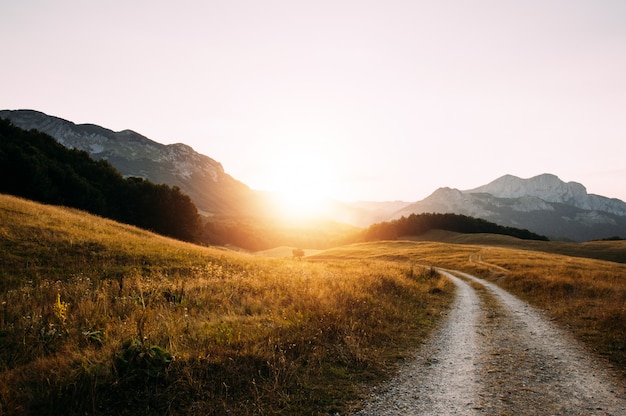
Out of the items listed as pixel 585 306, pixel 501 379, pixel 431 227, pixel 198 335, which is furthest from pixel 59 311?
A: pixel 431 227

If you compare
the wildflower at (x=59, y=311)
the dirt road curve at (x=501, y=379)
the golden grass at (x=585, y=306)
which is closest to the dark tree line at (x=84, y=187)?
the wildflower at (x=59, y=311)

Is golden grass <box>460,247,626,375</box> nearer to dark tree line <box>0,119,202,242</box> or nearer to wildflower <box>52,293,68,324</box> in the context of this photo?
wildflower <box>52,293,68,324</box>

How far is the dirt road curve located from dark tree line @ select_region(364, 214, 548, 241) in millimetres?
130546

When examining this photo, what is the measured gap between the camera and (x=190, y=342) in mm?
7949

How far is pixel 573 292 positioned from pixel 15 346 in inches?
1042

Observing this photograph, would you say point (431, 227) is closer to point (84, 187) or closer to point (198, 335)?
point (84, 187)

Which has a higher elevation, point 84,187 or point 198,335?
point 84,187

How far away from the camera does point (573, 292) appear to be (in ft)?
68.7

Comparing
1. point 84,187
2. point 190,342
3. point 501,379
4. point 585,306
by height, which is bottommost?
point 501,379

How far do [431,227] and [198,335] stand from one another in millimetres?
144515

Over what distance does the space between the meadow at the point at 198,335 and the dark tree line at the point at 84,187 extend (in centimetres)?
4297

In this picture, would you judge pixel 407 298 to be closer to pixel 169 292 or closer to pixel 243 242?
pixel 169 292

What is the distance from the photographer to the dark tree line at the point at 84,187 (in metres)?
51.3

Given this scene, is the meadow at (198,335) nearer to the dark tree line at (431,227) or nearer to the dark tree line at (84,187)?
the dark tree line at (84,187)
